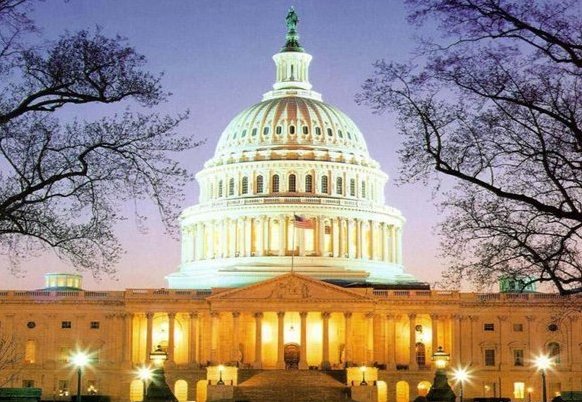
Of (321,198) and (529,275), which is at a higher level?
(321,198)

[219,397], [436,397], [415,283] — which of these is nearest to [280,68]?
[415,283]

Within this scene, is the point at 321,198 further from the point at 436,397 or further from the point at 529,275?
the point at 529,275

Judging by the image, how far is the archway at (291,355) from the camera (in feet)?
451

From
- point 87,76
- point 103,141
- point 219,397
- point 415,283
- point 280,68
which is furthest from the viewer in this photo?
point 280,68

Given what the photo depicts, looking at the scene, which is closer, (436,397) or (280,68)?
(436,397)

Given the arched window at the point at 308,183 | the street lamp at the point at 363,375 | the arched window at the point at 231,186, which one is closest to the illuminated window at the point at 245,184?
the arched window at the point at 231,186

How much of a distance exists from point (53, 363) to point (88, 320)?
20.4 feet

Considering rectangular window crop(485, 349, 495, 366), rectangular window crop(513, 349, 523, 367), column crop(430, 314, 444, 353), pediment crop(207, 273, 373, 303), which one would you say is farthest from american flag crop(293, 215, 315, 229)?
rectangular window crop(513, 349, 523, 367)

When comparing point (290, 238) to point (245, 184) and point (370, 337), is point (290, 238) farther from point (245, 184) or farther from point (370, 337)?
point (370, 337)

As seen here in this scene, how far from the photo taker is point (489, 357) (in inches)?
5399

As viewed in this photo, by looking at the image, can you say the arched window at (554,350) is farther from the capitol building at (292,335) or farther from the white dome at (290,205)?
the white dome at (290,205)

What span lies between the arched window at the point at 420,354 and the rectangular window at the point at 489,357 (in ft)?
22.6

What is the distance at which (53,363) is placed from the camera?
13662cm

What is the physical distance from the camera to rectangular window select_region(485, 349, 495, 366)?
136750mm
